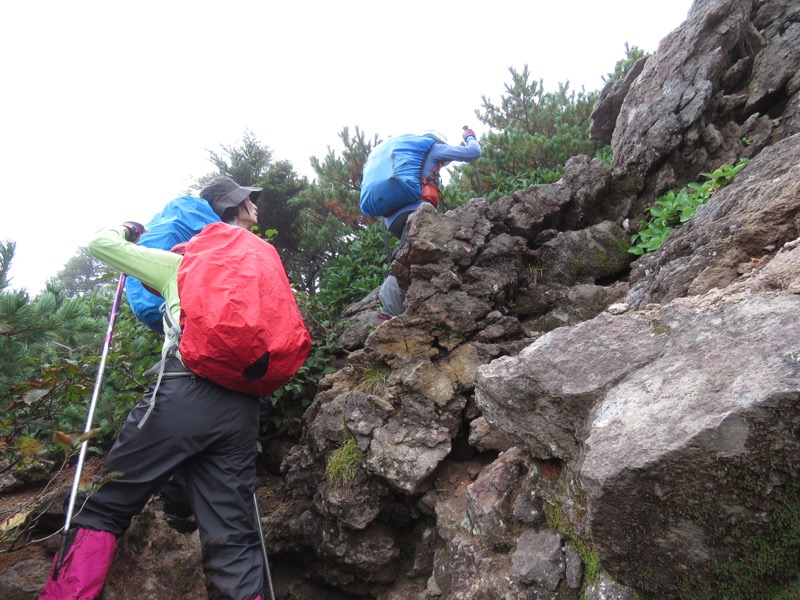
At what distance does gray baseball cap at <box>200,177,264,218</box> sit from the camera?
4238 mm

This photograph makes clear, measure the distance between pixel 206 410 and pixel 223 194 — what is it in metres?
2.04

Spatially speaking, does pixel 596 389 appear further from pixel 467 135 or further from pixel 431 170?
pixel 467 135

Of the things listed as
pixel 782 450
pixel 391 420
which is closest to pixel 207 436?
pixel 391 420

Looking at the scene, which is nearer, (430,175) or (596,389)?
(596,389)

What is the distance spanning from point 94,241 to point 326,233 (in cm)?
611

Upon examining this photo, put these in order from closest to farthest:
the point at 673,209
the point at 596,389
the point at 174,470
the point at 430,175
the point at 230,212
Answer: the point at 596,389 < the point at 174,470 < the point at 230,212 < the point at 673,209 < the point at 430,175

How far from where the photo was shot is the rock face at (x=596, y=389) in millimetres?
1874

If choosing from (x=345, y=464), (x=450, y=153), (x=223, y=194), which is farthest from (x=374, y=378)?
(x=450, y=153)

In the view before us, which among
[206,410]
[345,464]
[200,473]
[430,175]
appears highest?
[430,175]

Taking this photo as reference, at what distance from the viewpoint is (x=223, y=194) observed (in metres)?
4.28

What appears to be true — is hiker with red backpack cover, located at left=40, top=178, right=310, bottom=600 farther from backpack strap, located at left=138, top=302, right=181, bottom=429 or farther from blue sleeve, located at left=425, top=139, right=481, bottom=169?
blue sleeve, located at left=425, top=139, right=481, bottom=169

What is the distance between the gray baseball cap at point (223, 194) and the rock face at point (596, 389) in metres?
1.70

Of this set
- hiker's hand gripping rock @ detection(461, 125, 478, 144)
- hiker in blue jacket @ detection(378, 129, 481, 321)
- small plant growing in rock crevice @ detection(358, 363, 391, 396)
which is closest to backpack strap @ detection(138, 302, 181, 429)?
small plant growing in rock crevice @ detection(358, 363, 391, 396)

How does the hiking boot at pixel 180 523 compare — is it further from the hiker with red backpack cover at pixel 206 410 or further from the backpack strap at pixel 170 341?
the backpack strap at pixel 170 341
